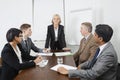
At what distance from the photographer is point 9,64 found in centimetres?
243

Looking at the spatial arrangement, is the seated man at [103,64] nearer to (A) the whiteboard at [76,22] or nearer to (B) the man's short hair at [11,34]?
(B) the man's short hair at [11,34]

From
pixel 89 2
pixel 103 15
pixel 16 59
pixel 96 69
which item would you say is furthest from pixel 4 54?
pixel 89 2

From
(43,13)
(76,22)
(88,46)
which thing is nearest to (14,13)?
(43,13)

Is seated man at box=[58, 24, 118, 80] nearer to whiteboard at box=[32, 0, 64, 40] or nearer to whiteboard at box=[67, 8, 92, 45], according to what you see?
whiteboard at box=[67, 8, 92, 45]

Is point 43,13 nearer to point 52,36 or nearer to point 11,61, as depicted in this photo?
point 52,36

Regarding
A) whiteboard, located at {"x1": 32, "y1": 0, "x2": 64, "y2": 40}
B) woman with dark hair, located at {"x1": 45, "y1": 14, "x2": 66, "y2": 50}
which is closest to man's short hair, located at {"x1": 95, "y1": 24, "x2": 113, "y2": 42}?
woman with dark hair, located at {"x1": 45, "y1": 14, "x2": 66, "y2": 50}

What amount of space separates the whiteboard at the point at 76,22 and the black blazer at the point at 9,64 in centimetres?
273

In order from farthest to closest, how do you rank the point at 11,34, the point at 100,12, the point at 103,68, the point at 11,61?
the point at 100,12 → the point at 11,34 → the point at 11,61 → the point at 103,68

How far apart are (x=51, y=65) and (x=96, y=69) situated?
2.63ft

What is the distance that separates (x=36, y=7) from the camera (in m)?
5.30

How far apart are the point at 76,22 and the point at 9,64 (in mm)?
2939

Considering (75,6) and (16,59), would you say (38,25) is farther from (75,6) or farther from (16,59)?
(16,59)

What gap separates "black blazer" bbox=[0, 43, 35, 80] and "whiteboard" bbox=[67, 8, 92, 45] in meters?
2.73

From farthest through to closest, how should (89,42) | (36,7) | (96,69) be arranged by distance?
(36,7), (89,42), (96,69)
